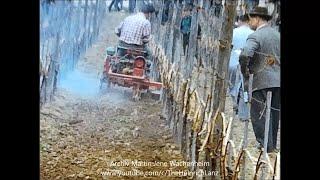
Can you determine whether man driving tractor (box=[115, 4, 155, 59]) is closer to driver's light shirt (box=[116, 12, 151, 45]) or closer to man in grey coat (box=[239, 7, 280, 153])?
driver's light shirt (box=[116, 12, 151, 45])

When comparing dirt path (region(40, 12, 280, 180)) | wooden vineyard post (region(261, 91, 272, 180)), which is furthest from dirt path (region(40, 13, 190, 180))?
wooden vineyard post (region(261, 91, 272, 180))

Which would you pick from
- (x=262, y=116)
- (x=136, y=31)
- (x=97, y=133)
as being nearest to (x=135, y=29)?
(x=136, y=31)

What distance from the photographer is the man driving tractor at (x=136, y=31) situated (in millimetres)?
1891

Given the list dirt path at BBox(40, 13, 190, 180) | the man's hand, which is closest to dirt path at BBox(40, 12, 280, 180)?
dirt path at BBox(40, 13, 190, 180)

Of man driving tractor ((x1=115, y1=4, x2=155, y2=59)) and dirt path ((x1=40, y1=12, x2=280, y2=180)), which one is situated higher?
man driving tractor ((x1=115, y1=4, x2=155, y2=59))

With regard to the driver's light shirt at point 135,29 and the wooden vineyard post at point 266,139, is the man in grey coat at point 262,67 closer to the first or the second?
the wooden vineyard post at point 266,139

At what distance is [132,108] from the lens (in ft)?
6.22

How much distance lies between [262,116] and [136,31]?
0.48 m

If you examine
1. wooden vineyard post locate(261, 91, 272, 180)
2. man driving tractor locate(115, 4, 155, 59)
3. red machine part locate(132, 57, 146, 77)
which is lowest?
wooden vineyard post locate(261, 91, 272, 180)

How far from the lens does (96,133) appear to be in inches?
74.0

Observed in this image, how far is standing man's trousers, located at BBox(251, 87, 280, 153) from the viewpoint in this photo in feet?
6.22

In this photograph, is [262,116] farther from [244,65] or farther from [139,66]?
[139,66]

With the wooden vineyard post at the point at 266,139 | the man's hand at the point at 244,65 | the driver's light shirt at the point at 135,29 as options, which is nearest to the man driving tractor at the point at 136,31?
the driver's light shirt at the point at 135,29
